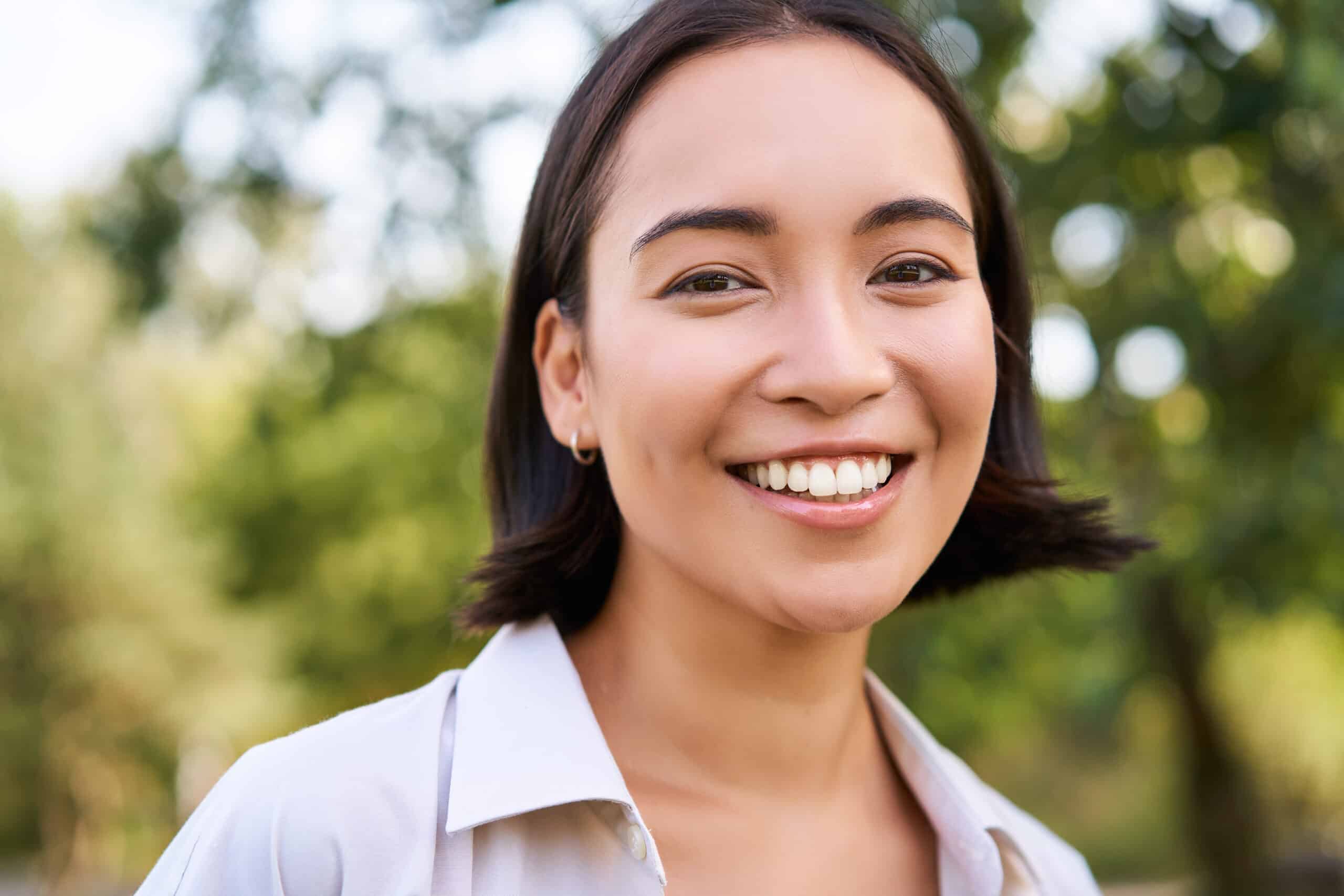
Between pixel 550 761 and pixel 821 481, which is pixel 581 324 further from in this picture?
pixel 550 761

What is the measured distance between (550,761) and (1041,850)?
3.54 ft

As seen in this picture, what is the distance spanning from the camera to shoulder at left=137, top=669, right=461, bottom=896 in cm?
160

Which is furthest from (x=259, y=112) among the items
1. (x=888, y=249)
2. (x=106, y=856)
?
(x=106, y=856)

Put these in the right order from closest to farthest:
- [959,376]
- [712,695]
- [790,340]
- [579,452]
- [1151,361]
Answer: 1. [790,340]
2. [959,376]
3. [712,695]
4. [579,452]
5. [1151,361]

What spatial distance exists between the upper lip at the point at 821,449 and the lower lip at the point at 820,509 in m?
0.05

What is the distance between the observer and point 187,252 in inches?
255

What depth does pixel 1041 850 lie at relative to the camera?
233 cm

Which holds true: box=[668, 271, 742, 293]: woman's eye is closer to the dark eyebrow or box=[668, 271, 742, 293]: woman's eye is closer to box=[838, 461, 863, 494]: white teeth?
the dark eyebrow

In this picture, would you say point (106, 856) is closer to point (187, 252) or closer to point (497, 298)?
point (497, 298)

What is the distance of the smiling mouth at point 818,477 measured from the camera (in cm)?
174

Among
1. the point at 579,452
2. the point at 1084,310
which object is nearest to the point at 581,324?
the point at 579,452

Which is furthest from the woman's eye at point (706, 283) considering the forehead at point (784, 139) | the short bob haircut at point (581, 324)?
the short bob haircut at point (581, 324)

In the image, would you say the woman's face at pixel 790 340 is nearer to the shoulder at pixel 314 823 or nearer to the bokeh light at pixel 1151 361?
the shoulder at pixel 314 823

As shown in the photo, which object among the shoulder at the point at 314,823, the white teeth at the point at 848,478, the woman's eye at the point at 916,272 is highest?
the woman's eye at the point at 916,272
